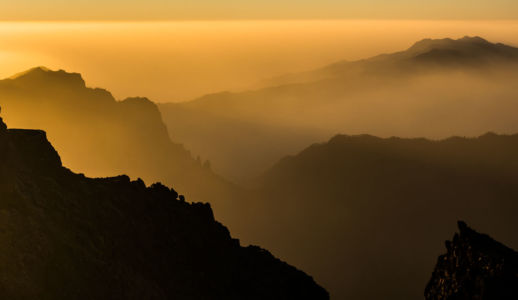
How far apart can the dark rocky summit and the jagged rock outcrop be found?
21082 millimetres

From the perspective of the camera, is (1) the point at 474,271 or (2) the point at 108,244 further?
(2) the point at 108,244

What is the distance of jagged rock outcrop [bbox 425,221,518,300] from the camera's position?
36438 mm

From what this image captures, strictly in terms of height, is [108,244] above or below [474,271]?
above

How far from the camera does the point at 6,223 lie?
133 feet

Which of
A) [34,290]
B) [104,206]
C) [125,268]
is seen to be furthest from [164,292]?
[34,290]

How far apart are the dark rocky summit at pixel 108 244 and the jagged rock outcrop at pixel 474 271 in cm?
2108

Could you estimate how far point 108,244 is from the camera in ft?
160

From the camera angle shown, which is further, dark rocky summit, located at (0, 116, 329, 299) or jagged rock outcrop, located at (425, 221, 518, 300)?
dark rocky summit, located at (0, 116, 329, 299)

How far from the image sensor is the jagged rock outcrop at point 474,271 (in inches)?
1435

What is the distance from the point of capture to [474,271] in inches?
1539

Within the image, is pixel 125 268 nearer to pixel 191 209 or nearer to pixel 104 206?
pixel 104 206

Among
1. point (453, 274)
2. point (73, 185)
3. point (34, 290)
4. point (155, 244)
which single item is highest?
point (73, 185)

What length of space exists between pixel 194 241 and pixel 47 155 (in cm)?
1777

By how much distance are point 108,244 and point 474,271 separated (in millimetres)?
29318
